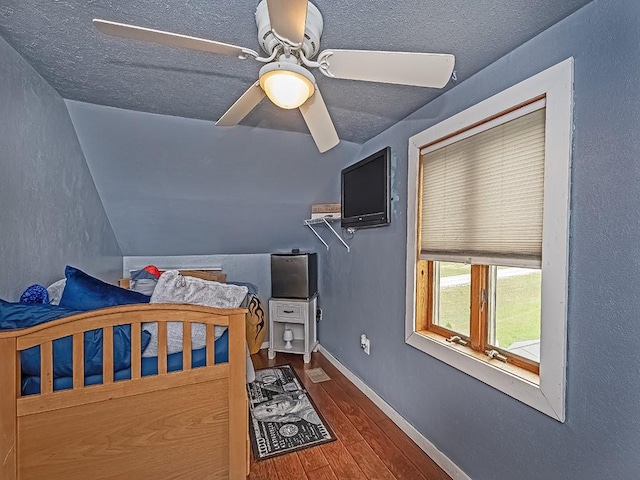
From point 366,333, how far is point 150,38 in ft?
7.72

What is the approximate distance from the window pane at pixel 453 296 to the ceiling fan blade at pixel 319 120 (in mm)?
1025

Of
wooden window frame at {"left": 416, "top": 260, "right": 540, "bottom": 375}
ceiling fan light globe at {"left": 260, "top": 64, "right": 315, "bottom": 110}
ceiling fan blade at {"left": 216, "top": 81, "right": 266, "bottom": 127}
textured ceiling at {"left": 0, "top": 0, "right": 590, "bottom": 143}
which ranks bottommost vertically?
wooden window frame at {"left": 416, "top": 260, "right": 540, "bottom": 375}

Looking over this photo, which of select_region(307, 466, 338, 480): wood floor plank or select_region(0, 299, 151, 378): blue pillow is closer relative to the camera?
select_region(0, 299, 151, 378): blue pillow

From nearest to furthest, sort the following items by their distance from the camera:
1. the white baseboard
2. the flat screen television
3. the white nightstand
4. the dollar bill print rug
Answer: the white baseboard, the dollar bill print rug, the flat screen television, the white nightstand

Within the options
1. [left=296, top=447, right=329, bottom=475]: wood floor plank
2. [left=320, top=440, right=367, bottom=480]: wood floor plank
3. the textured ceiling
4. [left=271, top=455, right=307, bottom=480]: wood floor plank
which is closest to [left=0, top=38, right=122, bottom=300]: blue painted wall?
the textured ceiling

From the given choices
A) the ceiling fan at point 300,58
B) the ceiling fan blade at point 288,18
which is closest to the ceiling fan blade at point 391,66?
the ceiling fan at point 300,58

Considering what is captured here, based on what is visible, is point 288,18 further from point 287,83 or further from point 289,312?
point 289,312

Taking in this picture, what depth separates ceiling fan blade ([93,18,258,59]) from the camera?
0.87 meters

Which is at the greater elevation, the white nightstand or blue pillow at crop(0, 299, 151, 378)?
blue pillow at crop(0, 299, 151, 378)

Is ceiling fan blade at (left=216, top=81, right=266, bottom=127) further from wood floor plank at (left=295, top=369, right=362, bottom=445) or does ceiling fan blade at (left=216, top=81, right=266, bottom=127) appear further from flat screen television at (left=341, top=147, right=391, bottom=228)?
wood floor plank at (left=295, top=369, right=362, bottom=445)

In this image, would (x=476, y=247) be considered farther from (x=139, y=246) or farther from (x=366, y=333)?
(x=139, y=246)

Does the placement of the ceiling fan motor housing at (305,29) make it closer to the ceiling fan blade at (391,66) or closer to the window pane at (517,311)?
the ceiling fan blade at (391,66)

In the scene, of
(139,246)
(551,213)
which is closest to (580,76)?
(551,213)

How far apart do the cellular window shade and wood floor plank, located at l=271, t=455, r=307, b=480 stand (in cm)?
144
